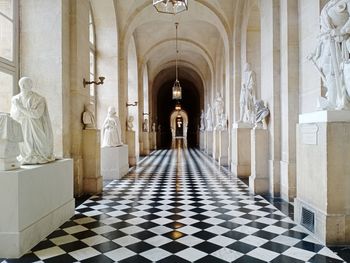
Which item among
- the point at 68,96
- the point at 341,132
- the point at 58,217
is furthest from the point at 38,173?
the point at 341,132

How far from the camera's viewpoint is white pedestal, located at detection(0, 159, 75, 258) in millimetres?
3443

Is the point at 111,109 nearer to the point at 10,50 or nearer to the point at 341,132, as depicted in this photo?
the point at 10,50

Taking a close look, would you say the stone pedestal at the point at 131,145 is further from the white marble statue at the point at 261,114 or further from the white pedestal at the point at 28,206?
the white pedestal at the point at 28,206

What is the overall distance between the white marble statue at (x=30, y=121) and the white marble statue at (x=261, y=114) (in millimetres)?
4694

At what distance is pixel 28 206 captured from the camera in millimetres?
3678

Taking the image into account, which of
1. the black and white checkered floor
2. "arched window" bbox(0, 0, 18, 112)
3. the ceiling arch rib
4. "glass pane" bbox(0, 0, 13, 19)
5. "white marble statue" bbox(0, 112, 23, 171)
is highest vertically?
the ceiling arch rib

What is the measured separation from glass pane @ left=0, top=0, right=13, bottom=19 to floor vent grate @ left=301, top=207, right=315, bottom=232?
628 cm

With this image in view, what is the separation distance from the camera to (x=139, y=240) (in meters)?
3.90

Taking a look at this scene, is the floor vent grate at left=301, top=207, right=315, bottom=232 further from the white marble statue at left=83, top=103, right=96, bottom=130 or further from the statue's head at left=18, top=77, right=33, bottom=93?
the white marble statue at left=83, top=103, right=96, bottom=130

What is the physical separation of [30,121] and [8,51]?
2.32m

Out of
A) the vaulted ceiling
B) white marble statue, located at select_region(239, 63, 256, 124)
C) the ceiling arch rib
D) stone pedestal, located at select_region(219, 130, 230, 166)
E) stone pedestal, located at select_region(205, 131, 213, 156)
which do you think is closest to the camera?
white marble statue, located at select_region(239, 63, 256, 124)

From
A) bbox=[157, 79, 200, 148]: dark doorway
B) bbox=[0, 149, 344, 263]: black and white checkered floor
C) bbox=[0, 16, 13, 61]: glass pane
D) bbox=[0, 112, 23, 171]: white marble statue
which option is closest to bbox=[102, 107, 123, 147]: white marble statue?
bbox=[0, 149, 344, 263]: black and white checkered floor

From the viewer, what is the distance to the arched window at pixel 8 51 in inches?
221

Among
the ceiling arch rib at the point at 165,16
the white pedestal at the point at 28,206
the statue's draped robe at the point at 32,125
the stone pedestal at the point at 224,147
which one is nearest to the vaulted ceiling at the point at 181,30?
the ceiling arch rib at the point at 165,16
